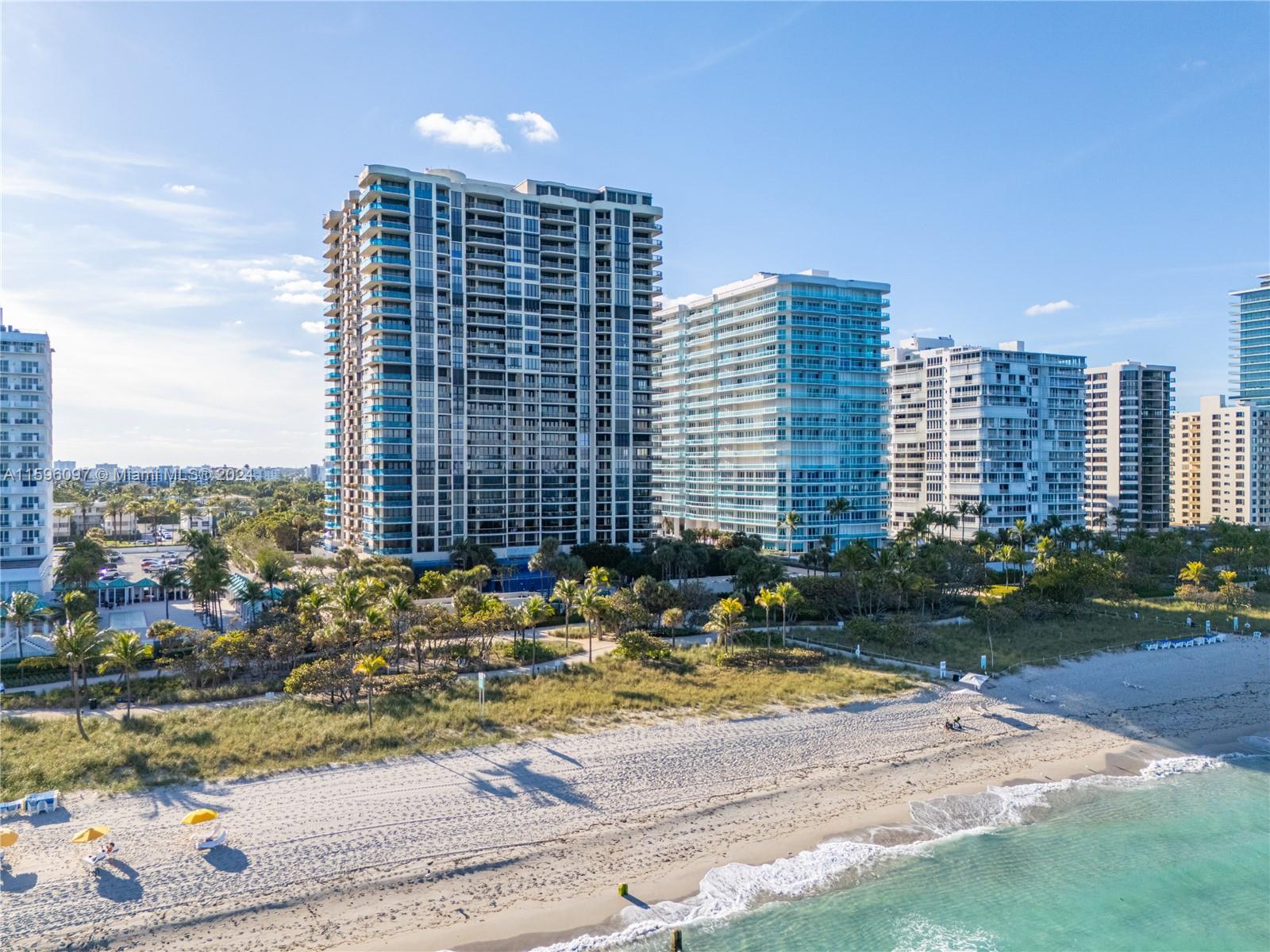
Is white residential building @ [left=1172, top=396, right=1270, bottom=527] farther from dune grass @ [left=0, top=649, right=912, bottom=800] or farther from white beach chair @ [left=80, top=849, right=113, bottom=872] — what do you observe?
white beach chair @ [left=80, top=849, right=113, bottom=872]

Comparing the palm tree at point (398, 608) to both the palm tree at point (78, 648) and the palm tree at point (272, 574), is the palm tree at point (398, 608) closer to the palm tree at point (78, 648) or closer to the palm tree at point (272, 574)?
the palm tree at point (272, 574)

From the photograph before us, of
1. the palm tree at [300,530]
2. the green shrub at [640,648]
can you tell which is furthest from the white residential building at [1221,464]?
the palm tree at [300,530]

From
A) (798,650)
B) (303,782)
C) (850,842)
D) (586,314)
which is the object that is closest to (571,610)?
(798,650)

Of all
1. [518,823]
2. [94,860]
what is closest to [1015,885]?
[518,823]

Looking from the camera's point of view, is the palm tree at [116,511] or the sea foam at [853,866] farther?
the palm tree at [116,511]

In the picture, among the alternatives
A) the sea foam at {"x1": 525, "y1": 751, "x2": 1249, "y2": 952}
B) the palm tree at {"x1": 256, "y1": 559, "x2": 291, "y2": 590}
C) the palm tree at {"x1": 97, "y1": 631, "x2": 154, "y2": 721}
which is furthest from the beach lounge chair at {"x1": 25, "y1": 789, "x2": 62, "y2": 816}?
the palm tree at {"x1": 256, "y1": 559, "x2": 291, "y2": 590}

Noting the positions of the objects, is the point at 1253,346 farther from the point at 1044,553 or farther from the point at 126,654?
the point at 126,654
